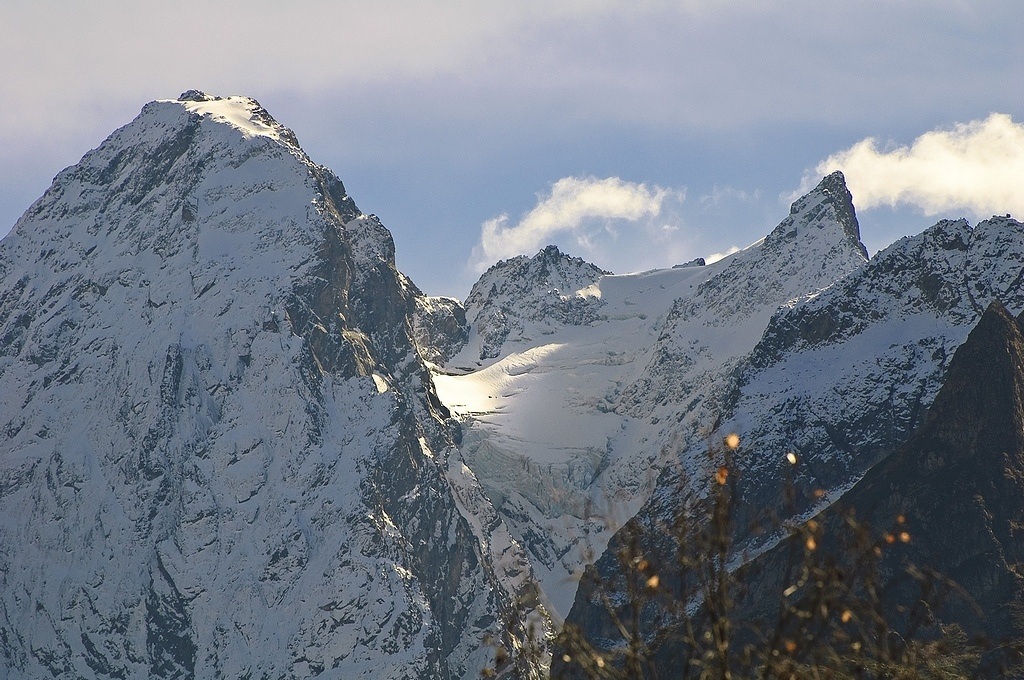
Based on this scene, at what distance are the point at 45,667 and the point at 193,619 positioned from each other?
17.1 m

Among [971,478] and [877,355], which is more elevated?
[877,355]

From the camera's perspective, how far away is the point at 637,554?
66.1 feet

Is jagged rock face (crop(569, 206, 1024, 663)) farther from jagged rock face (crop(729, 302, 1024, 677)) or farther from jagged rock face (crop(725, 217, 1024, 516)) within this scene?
jagged rock face (crop(729, 302, 1024, 677))

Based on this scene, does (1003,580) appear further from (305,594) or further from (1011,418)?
(305,594)

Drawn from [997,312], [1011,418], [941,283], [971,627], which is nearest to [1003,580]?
[971,627]

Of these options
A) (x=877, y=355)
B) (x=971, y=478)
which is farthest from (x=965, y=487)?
(x=877, y=355)

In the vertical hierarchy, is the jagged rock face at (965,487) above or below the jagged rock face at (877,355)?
below

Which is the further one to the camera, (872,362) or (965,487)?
(872,362)

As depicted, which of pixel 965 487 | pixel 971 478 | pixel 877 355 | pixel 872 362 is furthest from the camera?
pixel 872 362

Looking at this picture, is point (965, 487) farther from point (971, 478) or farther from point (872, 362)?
point (872, 362)

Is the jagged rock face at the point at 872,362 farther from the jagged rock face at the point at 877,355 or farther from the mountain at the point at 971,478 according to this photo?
the mountain at the point at 971,478

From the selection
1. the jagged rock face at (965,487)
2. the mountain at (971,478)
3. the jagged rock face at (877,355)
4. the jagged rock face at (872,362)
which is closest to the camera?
the jagged rock face at (965,487)

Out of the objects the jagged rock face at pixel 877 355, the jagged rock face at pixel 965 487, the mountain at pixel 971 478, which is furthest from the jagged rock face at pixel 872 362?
the jagged rock face at pixel 965 487

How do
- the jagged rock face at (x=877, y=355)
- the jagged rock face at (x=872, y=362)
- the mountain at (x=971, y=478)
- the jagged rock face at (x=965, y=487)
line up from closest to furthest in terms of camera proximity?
1. the jagged rock face at (x=965, y=487)
2. the mountain at (x=971, y=478)
3. the jagged rock face at (x=872, y=362)
4. the jagged rock face at (x=877, y=355)
